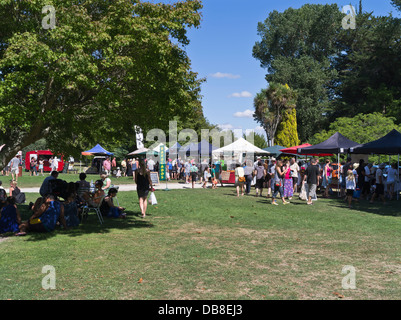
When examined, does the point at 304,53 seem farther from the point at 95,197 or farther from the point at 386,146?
the point at 95,197

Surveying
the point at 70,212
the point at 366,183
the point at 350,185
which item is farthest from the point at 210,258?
the point at 366,183

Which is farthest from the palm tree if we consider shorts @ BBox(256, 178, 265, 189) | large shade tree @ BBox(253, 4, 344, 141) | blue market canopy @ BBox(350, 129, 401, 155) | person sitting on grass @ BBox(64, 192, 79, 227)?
person sitting on grass @ BBox(64, 192, 79, 227)

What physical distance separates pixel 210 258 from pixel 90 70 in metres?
4.59

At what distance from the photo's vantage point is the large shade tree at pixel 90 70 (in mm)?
8414

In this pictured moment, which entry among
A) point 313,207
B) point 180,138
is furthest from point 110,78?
point 180,138

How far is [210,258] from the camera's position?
290 inches

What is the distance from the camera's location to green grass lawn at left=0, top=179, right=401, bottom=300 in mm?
5527

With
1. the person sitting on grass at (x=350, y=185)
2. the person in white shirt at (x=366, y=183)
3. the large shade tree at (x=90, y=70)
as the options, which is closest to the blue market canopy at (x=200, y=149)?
the person in white shirt at (x=366, y=183)

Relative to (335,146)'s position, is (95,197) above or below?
below

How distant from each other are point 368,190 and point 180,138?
1282 inches

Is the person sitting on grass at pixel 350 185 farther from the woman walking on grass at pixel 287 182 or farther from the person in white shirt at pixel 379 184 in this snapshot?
the woman walking on grass at pixel 287 182

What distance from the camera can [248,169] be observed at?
65.6 feet

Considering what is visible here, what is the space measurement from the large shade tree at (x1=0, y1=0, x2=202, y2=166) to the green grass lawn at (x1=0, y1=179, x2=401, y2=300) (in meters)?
2.72

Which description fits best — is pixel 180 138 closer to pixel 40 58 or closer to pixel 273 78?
pixel 273 78
